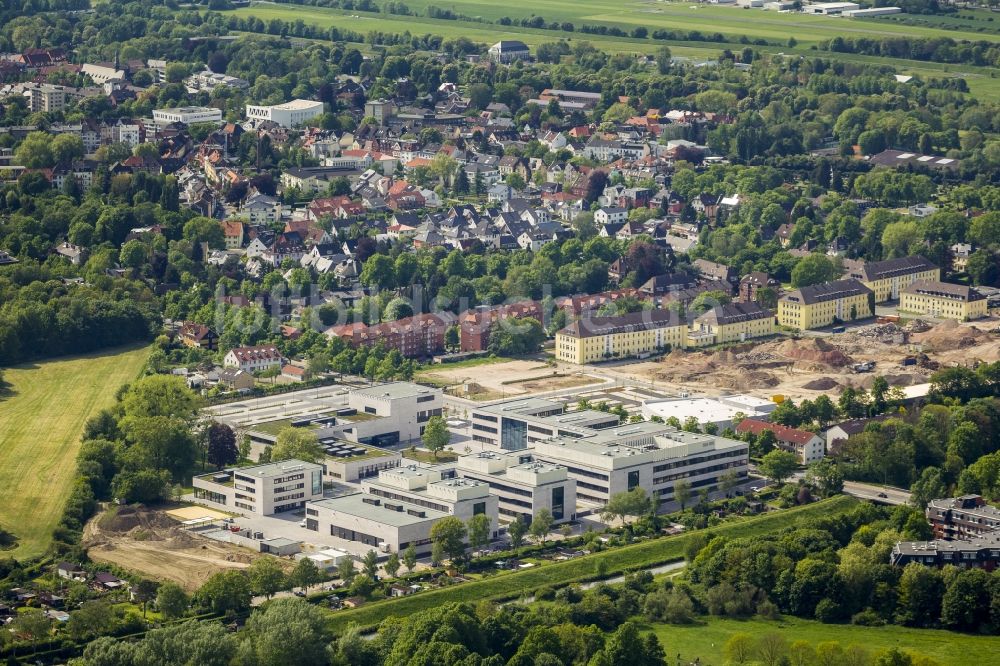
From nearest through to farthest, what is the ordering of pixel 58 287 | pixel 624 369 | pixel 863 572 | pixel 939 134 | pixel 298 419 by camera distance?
pixel 863 572 < pixel 298 419 < pixel 624 369 < pixel 58 287 < pixel 939 134

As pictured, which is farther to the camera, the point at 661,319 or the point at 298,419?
the point at 661,319

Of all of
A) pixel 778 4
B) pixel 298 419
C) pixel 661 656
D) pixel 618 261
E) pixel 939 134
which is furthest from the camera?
pixel 778 4

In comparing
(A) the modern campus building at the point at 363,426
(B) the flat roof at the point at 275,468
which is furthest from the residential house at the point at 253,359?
(B) the flat roof at the point at 275,468

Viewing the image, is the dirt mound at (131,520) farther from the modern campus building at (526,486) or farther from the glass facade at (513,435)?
the glass facade at (513,435)

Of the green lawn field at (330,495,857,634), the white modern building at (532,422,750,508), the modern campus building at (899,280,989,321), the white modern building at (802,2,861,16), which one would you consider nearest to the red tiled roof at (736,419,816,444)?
the white modern building at (532,422,750,508)

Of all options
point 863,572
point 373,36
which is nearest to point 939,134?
point 373,36

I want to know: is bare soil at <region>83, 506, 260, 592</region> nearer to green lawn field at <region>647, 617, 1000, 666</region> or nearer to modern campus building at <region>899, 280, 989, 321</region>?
green lawn field at <region>647, 617, 1000, 666</region>

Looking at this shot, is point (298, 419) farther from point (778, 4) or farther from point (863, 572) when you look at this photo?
point (778, 4)
